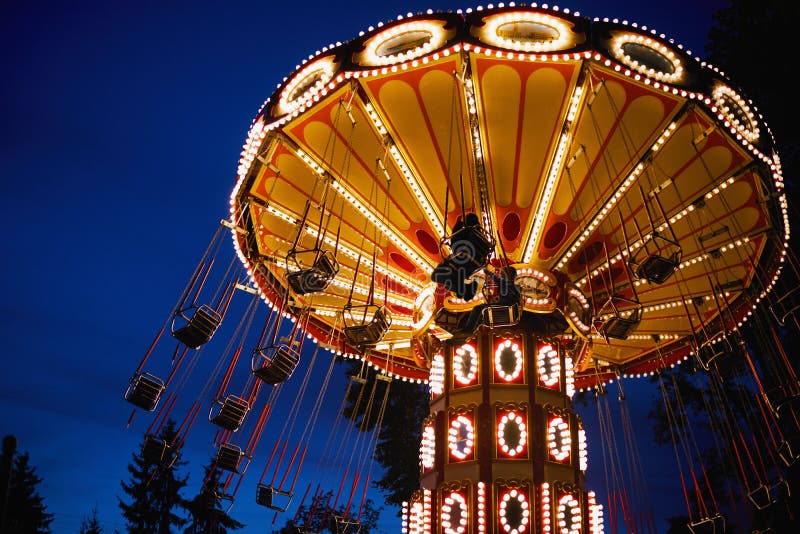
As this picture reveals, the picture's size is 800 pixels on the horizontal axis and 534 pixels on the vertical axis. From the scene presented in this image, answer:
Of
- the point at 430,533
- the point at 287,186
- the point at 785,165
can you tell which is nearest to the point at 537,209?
the point at 287,186

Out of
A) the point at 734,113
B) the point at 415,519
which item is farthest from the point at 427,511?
the point at 734,113

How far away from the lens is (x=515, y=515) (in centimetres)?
943

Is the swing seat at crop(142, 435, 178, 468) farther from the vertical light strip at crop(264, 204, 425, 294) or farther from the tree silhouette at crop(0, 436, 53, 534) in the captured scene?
the tree silhouette at crop(0, 436, 53, 534)

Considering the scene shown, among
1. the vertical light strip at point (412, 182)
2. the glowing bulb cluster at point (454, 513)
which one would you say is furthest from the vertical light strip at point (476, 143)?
the glowing bulb cluster at point (454, 513)

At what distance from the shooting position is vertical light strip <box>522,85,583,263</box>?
920 centimetres

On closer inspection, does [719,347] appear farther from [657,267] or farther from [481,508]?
[481,508]

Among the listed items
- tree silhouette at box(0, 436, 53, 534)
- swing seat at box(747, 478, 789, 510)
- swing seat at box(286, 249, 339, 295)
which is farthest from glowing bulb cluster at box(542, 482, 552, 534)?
tree silhouette at box(0, 436, 53, 534)

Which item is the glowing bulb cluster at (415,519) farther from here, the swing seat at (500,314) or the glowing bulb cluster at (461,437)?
the swing seat at (500,314)

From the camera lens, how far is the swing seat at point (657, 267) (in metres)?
A: 8.82

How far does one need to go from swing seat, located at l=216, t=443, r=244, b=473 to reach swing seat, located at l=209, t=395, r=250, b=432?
0.49 meters

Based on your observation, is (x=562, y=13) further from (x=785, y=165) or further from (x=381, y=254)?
(x=785, y=165)

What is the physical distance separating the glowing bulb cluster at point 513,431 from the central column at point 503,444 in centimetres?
2

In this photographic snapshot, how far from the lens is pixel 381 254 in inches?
509

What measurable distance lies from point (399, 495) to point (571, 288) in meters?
11.4
